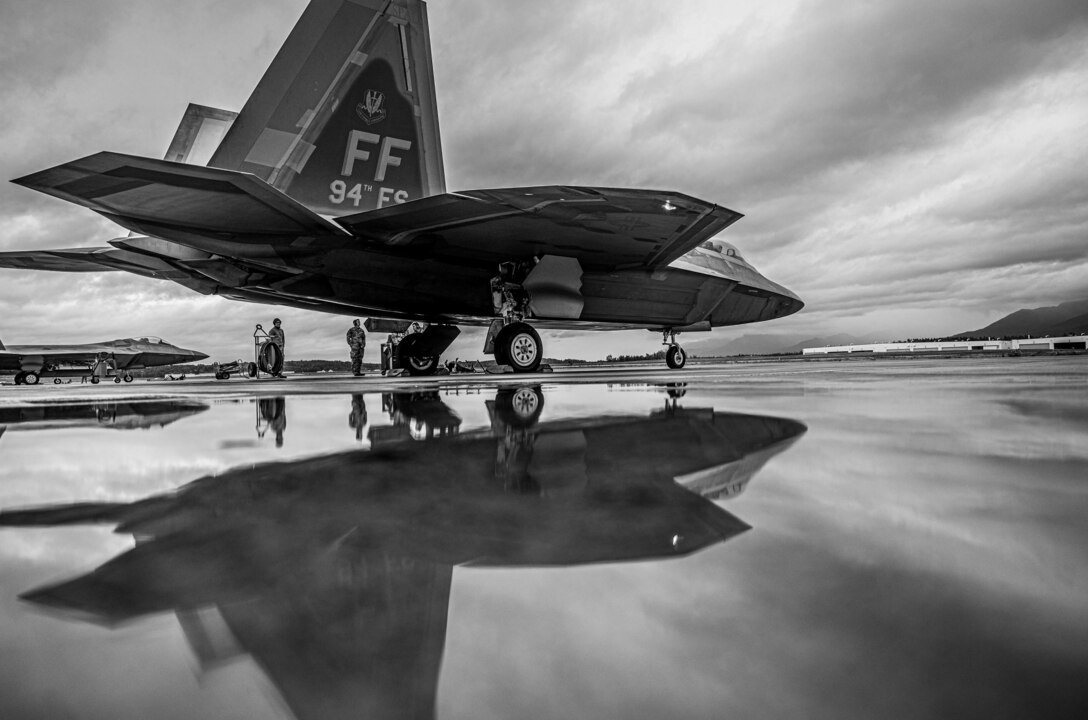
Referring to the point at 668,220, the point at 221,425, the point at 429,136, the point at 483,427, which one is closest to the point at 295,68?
the point at 429,136

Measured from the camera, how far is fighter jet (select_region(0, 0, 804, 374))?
418cm

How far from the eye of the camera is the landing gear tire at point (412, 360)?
7.31 meters

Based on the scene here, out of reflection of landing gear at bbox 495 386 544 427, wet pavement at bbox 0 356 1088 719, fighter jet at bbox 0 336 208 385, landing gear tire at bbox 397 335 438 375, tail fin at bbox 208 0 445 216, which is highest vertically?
tail fin at bbox 208 0 445 216

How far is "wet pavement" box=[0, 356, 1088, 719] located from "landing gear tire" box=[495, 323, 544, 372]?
4195 mm

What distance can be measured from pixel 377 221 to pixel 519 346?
67.2 inches

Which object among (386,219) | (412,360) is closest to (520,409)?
(386,219)

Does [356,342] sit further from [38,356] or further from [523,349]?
[38,356]

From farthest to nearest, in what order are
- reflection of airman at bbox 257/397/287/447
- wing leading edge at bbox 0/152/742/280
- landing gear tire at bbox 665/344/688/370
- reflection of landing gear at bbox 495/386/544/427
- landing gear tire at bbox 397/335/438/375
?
landing gear tire at bbox 665/344/688/370, landing gear tire at bbox 397/335/438/375, wing leading edge at bbox 0/152/742/280, reflection of landing gear at bbox 495/386/544/427, reflection of airman at bbox 257/397/287/447

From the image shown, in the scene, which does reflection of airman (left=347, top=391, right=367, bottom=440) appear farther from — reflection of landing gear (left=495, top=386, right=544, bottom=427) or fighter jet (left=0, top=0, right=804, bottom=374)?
fighter jet (left=0, top=0, right=804, bottom=374)

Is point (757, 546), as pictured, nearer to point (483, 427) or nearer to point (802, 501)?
point (802, 501)

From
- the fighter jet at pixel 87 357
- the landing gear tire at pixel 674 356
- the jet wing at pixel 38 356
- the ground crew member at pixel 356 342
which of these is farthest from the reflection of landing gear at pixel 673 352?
the jet wing at pixel 38 356

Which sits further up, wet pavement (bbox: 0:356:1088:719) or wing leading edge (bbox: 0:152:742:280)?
wing leading edge (bbox: 0:152:742:280)

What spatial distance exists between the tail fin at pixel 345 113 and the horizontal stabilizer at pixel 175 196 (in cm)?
134

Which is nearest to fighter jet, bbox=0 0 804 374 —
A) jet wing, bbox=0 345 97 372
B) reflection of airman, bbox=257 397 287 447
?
reflection of airman, bbox=257 397 287 447
